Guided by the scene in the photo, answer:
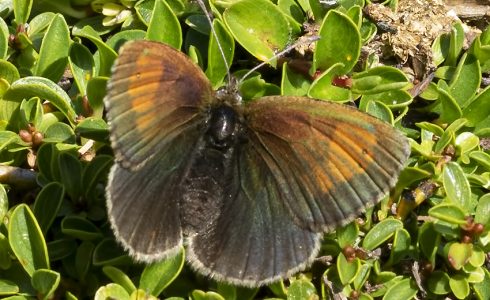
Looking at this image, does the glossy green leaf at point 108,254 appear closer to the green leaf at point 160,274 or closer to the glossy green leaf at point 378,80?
the green leaf at point 160,274

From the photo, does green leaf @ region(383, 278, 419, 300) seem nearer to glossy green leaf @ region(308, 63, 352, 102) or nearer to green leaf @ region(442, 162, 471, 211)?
green leaf @ region(442, 162, 471, 211)

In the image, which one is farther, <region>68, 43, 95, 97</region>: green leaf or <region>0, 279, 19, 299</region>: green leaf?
<region>68, 43, 95, 97</region>: green leaf

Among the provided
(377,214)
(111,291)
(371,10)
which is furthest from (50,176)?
(371,10)

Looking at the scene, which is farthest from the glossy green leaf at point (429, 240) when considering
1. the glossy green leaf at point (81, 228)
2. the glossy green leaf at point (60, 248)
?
the glossy green leaf at point (60, 248)

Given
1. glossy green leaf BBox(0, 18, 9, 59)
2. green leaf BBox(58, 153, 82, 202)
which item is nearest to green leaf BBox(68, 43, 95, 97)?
glossy green leaf BBox(0, 18, 9, 59)

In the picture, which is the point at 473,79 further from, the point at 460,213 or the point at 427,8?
the point at 460,213

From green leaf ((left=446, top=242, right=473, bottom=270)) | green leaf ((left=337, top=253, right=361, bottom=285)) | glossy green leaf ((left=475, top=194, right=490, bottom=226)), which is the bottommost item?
green leaf ((left=337, top=253, right=361, bottom=285))
